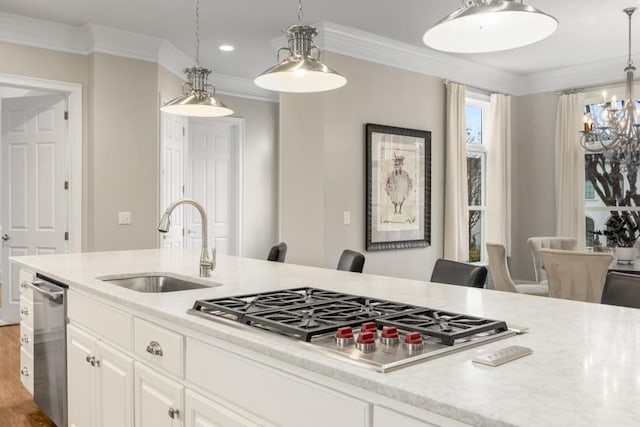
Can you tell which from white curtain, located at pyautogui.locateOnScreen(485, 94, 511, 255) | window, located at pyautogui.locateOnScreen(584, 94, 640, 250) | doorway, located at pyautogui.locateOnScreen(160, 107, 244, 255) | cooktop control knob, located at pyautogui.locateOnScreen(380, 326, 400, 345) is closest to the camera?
cooktop control knob, located at pyautogui.locateOnScreen(380, 326, 400, 345)

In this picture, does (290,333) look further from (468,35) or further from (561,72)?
(561,72)

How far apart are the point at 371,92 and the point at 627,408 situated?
4.37 metres

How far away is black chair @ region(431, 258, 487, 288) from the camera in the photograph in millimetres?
2398

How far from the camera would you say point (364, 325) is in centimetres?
140

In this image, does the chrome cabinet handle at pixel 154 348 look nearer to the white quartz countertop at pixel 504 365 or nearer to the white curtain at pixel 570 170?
the white quartz countertop at pixel 504 365

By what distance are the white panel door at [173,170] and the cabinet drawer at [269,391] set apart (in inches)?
154

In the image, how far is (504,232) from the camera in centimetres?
646

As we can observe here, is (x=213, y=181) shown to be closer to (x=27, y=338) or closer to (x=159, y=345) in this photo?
(x=27, y=338)

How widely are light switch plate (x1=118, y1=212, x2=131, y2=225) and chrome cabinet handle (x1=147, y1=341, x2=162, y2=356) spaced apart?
3.42 m

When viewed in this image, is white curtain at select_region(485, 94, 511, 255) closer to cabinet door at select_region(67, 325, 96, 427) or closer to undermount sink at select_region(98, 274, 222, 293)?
undermount sink at select_region(98, 274, 222, 293)

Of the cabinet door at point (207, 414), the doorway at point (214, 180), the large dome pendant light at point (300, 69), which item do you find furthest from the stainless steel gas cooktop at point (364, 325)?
the doorway at point (214, 180)


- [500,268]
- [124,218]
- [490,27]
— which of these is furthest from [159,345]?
[124,218]

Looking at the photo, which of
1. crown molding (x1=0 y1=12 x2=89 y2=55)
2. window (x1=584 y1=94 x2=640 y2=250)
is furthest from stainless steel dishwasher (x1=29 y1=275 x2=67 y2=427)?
window (x1=584 y1=94 x2=640 y2=250)

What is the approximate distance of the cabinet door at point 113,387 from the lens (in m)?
2.05
